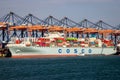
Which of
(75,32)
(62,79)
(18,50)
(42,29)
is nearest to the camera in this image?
(62,79)

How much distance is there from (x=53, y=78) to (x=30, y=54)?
70994mm

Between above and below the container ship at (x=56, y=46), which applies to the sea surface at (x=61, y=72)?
below

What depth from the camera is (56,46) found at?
13000cm

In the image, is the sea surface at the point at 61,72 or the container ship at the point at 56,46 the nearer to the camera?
the sea surface at the point at 61,72

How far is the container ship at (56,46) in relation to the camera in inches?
4852

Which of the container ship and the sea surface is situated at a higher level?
the container ship

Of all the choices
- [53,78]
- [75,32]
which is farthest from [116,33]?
[53,78]

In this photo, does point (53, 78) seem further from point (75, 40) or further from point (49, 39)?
point (75, 40)

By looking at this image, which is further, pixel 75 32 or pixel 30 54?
pixel 75 32

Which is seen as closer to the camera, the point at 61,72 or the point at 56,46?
the point at 61,72

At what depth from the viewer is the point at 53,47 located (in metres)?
129

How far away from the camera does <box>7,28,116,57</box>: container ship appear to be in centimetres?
12325

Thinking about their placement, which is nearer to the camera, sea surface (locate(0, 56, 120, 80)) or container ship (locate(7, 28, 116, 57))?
sea surface (locate(0, 56, 120, 80))

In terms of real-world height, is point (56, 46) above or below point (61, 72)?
above
